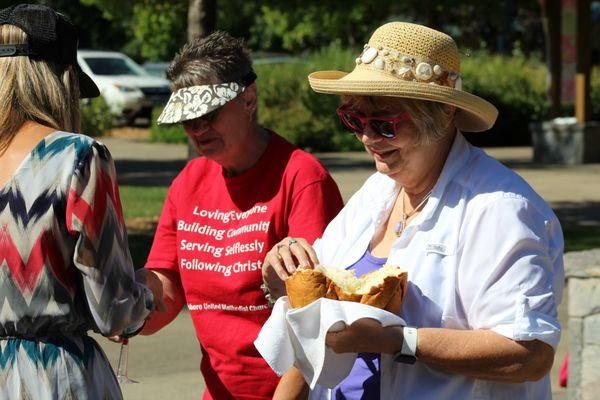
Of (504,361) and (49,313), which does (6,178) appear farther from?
(504,361)

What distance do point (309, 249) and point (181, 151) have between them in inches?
730

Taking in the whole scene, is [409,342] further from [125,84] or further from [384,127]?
[125,84]

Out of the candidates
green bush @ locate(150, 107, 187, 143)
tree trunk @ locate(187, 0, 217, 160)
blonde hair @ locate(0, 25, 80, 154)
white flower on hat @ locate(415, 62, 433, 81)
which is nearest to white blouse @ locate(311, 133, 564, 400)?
white flower on hat @ locate(415, 62, 433, 81)

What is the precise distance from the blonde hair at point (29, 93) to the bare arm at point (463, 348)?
2.93 feet

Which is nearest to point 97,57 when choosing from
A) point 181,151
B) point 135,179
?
point 181,151

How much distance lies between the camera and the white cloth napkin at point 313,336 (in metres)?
2.76

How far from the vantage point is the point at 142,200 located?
13922 mm

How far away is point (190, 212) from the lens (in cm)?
386

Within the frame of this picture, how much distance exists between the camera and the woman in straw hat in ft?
9.15

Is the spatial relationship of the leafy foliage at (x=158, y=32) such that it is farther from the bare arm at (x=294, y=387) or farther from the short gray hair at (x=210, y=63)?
the bare arm at (x=294, y=387)

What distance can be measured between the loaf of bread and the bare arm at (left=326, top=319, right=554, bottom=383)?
7 cm

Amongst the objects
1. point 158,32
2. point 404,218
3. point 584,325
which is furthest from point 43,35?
point 158,32

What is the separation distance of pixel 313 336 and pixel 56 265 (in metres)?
0.65

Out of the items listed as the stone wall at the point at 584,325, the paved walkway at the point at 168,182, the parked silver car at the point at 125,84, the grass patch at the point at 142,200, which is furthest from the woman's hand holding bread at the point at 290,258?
the parked silver car at the point at 125,84
